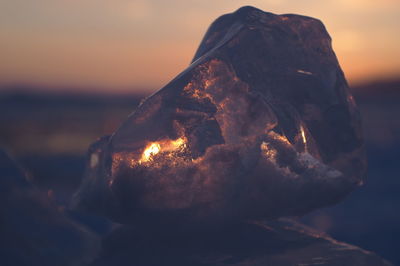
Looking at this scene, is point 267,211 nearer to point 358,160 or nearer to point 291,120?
point 291,120

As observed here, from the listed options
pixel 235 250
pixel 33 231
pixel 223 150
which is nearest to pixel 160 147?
pixel 223 150

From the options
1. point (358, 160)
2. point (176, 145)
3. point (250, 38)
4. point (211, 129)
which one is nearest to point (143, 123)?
point (176, 145)

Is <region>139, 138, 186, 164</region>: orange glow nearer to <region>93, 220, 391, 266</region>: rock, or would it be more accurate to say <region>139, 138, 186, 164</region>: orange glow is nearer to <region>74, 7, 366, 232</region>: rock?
<region>74, 7, 366, 232</region>: rock

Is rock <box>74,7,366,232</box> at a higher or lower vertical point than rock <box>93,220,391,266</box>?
higher

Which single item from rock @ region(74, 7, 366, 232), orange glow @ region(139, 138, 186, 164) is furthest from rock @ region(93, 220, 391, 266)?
orange glow @ region(139, 138, 186, 164)

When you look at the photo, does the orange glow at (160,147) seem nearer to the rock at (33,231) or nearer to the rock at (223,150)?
the rock at (223,150)

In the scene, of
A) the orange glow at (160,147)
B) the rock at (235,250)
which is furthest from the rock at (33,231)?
the orange glow at (160,147)
